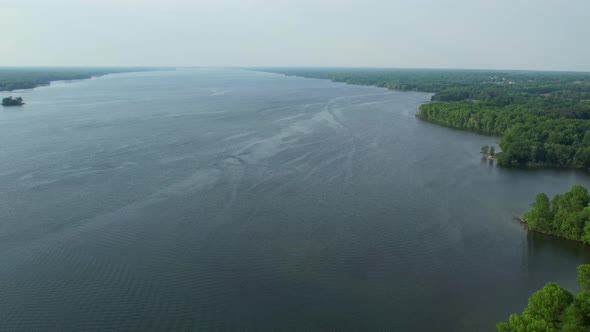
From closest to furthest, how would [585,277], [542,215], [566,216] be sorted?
1. [585,277]
2. [566,216]
3. [542,215]

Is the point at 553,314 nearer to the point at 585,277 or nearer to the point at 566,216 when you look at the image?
the point at 585,277

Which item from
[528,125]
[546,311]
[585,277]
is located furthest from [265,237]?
[528,125]

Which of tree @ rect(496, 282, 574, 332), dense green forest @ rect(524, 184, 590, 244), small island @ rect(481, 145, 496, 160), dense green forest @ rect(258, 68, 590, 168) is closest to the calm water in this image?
dense green forest @ rect(524, 184, 590, 244)

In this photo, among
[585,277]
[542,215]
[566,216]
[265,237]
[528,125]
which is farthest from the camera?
[528,125]

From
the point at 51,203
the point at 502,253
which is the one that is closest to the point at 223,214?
the point at 51,203

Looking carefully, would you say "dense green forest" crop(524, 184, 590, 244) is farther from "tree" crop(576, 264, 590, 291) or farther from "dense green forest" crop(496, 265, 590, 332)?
"dense green forest" crop(496, 265, 590, 332)

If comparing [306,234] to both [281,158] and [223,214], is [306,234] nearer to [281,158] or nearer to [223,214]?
[223,214]
